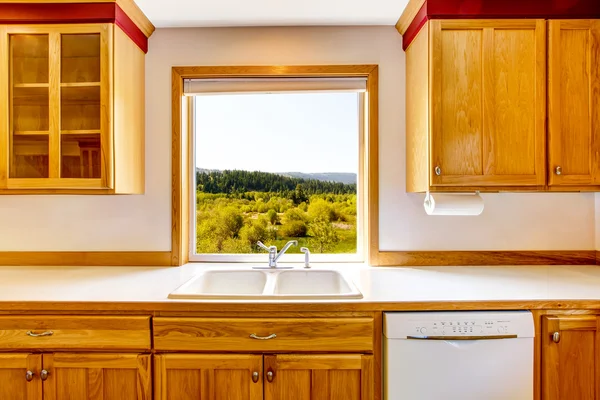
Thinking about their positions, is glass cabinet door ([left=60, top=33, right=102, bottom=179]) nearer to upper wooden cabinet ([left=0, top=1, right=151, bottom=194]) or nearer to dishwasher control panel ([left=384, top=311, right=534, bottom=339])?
upper wooden cabinet ([left=0, top=1, right=151, bottom=194])

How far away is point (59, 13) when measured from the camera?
1.67m

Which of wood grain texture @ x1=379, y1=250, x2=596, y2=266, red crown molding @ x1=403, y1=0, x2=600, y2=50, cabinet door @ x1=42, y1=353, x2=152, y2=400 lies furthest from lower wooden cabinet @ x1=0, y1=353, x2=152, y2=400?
red crown molding @ x1=403, y1=0, x2=600, y2=50

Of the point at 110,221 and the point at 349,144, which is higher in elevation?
the point at 349,144

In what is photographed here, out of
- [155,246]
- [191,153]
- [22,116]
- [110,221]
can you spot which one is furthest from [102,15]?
[155,246]

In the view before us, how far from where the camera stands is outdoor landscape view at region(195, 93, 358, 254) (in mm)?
2156

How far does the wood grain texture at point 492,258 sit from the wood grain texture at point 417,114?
384 millimetres

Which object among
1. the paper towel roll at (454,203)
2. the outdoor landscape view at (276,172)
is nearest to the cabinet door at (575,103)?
the paper towel roll at (454,203)

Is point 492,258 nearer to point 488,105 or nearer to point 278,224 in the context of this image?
point 488,105

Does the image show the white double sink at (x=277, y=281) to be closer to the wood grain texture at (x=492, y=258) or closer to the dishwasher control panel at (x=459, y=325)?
the wood grain texture at (x=492, y=258)

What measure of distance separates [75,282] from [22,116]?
813 millimetres

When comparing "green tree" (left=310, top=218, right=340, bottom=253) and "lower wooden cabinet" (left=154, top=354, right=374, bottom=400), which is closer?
"lower wooden cabinet" (left=154, top=354, right=374, bottom=400)

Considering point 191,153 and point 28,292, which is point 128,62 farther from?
point 28,292

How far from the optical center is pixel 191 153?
2146mm

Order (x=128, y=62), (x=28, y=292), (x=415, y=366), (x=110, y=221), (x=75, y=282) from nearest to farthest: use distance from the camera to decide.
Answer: (x=415, y=366) → (x=28, y=292) → (x=75, y=282) → (x=128, y=62) → (x=110, y=221)
